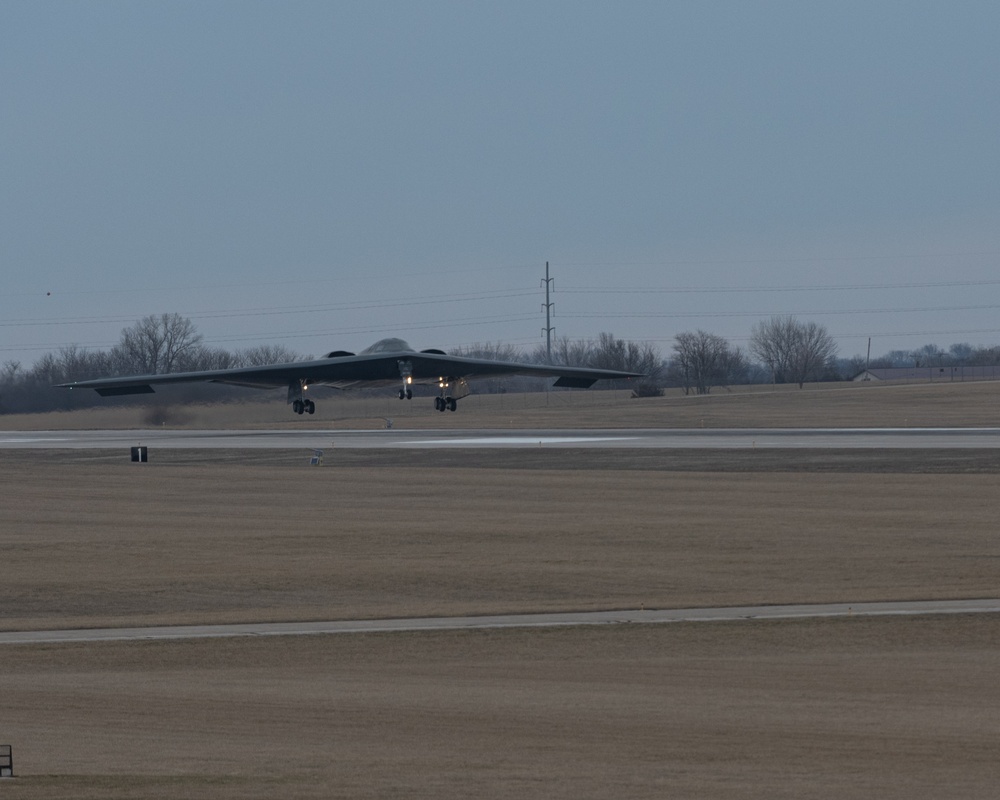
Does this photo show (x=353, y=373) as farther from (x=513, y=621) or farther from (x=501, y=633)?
(x=501, y=633)

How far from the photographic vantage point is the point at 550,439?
72188 mm

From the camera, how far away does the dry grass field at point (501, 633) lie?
609 inches

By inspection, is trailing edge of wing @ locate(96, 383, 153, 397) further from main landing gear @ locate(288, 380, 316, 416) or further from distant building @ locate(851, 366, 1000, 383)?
distant building @ locate(851, 366, 1000, 383)

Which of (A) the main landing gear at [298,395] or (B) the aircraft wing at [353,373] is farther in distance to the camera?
(A) the main landing gear at [298,395]

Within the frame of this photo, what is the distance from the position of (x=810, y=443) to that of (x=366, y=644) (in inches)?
1646

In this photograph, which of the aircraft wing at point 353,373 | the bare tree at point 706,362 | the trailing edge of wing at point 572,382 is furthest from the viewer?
the bare tree at point 706,362

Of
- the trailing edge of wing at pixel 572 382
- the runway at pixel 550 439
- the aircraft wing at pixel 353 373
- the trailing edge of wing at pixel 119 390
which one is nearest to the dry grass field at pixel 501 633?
the runway at pixel 550 439

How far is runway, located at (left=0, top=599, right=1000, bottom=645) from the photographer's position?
89.0 feet

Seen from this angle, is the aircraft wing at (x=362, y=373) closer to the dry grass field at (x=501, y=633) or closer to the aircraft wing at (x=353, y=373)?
the aircraft wing at (x=353, y=373)

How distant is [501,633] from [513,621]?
4.73ft

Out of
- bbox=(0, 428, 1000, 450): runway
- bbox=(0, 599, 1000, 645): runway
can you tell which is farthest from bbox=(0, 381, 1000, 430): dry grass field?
bbox=(0, 599, 1000, 645): runway

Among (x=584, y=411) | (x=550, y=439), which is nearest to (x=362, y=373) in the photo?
(x=550, y=439)

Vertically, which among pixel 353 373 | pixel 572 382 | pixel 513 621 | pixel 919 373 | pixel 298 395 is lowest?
pixel 513 621

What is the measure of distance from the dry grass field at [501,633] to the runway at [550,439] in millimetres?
4867
